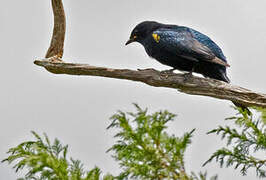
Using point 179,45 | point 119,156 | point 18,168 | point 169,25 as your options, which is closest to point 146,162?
point 119,156

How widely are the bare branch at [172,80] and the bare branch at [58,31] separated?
151 mm

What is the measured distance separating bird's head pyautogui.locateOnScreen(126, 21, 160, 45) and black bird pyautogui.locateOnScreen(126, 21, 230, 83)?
30 cm

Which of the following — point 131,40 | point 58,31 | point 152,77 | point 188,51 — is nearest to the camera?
point 152,77

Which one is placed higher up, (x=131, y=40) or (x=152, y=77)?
(x=131, y=40)

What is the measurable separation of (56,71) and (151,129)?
4043mm

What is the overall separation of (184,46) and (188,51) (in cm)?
11

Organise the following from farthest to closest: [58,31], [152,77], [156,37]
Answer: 1. [156,37]
2. [58,31]
3. [152,77]

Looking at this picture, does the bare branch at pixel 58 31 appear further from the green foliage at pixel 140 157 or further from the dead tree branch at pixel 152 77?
the green foliage at pixel 140 157

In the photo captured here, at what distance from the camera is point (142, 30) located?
8.19 m

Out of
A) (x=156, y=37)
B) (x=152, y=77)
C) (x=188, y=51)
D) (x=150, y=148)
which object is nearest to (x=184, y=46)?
(x=188, y=51)

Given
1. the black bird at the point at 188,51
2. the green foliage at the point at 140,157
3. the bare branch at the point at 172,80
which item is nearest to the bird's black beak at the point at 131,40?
the black bird at the point at 188,51

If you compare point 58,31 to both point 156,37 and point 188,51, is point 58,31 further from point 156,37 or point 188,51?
point 188,51

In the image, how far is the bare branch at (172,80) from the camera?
6.62 meters

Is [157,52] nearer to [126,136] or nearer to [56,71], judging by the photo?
[56,71]
